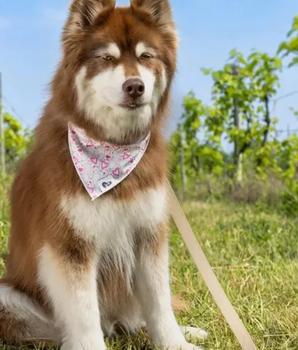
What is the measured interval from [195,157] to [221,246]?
638 cm

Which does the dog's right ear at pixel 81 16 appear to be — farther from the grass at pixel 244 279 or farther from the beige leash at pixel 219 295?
the grass at pixel 244 279

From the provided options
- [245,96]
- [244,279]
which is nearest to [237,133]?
[245,96]

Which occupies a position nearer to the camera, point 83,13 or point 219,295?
point 83,13

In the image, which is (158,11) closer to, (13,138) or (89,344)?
(89,344)

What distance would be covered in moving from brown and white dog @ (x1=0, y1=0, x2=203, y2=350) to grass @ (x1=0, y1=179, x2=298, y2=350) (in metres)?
0.28

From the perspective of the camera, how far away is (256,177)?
31.5ft

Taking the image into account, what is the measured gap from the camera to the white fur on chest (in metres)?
2.57

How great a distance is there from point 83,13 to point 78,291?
1.33m

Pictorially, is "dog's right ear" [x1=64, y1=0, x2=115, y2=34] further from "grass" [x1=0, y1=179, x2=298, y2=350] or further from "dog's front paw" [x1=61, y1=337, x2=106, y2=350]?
"grass" [x1=0, y1=179, x2=298, y2=350]

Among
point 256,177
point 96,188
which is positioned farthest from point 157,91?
point 256,177

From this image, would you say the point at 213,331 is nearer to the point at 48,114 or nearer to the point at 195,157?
the point at 48,114

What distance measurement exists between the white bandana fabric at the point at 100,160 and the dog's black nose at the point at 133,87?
35 cm

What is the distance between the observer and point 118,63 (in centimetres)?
244

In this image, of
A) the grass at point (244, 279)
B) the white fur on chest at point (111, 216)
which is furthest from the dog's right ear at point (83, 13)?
the grass at point (244, 279)
